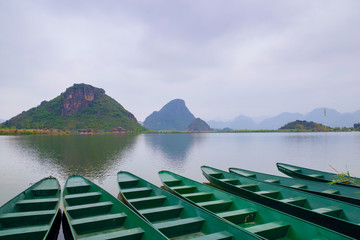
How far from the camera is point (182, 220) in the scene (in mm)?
7148

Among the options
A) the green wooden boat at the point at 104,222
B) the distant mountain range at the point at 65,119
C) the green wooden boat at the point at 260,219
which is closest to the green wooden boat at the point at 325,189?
the green wooden boat at the point at 260,219

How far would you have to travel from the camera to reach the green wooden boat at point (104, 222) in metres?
6.14

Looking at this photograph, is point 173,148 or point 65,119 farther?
point 65,119

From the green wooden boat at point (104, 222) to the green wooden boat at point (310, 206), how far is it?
5.57m

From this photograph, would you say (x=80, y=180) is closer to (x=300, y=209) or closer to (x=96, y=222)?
(x=96, y=222)

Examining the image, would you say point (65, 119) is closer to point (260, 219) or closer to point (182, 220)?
point (182, 220)

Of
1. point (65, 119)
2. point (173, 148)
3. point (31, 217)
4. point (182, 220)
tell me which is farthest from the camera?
point (65, 119)

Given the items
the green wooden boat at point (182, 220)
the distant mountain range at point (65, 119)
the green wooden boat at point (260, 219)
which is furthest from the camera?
the distant mountain range at point (65, 119)

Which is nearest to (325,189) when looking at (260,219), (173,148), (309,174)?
(309,174)

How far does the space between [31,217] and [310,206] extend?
11.0 metres

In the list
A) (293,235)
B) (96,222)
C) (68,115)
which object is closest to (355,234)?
(293,235)

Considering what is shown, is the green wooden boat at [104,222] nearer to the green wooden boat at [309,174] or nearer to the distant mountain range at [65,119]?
the green wooden boat at [309,174]

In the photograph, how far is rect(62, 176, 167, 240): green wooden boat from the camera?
20.2 ft

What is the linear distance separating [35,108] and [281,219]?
233 metres
